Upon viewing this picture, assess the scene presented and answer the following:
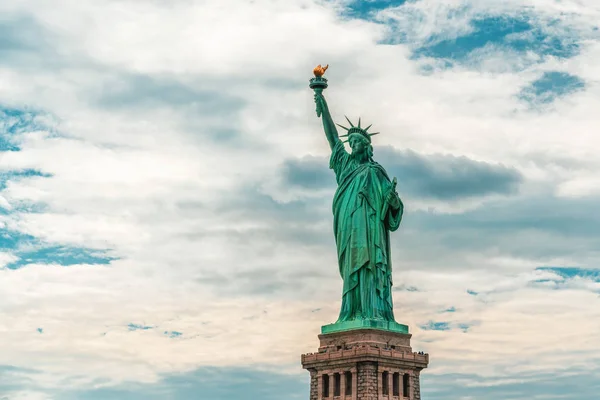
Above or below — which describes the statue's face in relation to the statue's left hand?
above

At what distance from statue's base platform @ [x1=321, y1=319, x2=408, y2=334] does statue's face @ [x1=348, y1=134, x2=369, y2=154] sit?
795 cm

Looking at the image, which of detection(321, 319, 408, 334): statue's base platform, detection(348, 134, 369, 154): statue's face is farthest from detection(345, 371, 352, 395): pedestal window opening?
detection(348, 134, 369, 154): statue's face

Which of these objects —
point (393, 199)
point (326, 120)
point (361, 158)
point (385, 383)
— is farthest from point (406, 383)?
point (326, 120)

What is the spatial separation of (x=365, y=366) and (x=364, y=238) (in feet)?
18.9

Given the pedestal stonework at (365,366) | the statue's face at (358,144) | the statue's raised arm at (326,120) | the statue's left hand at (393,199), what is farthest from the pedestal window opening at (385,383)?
the statue's raised arm at (326,120)

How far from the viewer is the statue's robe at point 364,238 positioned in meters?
48.8

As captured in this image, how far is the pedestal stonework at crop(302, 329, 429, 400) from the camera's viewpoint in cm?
4684

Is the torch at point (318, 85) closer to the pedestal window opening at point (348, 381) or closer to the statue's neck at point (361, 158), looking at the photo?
the statue's neck at point (361, 158)

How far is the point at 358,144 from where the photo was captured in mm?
51000

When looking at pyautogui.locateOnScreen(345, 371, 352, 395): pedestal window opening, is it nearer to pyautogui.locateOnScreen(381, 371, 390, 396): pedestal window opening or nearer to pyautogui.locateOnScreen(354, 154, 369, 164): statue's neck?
pyautogui.locateOnScreen(381, 371, 390, 396): pedestal window opening

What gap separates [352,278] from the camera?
161ft

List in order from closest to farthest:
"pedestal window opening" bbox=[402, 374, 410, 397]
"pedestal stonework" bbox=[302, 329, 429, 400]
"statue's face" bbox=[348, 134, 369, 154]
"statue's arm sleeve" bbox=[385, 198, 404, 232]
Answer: "pedestal stonework" bbox=[302, 329, 429, 400] → "pedestal window opening" bbox=[402, 374, 410, 397] → "statue's arm sleeve" bbox=[385, 198, 404, 232] → "statue's face" bbox=[348, 134, 369, 154]

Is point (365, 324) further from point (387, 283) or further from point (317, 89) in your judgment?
point (317, 89)

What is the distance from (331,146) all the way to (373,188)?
3.53 metres
